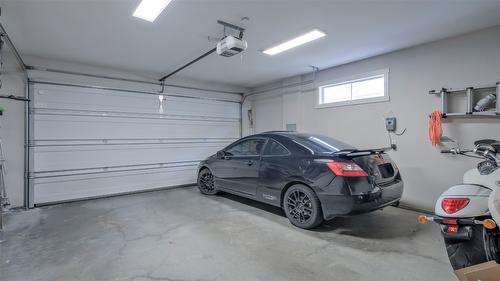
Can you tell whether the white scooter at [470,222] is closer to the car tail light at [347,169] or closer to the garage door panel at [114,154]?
the car tail light at [347,169]

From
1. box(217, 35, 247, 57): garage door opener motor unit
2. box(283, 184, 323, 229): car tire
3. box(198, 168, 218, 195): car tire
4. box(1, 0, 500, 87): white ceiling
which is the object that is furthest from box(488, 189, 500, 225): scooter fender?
box(198, 168, 218, 195): car tire

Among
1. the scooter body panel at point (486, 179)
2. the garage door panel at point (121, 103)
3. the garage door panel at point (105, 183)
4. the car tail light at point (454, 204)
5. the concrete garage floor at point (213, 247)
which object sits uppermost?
the garage door panel at point (121, 103)

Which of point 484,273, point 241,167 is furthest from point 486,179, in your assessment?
point 241,167

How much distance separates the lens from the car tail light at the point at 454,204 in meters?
1.76

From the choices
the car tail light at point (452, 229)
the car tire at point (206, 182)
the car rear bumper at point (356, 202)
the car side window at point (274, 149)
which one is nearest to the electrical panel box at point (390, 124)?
the car rear bumper at point (356, 202)

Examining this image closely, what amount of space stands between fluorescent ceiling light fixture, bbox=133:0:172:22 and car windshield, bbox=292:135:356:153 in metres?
2.36

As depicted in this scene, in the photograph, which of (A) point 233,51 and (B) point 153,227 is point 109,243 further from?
(A) point 233,51

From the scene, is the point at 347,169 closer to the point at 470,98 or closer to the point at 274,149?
the point at 274,149

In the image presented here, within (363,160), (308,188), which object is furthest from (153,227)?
(363,160)

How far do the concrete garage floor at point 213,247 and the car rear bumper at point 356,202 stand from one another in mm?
337

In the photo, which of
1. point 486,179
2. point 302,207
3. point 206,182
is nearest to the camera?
point 486,179

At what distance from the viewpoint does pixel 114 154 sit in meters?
5.31

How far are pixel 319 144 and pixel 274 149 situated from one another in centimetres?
68

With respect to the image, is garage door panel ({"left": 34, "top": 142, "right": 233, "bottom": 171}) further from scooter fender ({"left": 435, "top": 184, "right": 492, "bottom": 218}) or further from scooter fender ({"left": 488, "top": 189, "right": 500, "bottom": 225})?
scooter fender ({"left": 488, "top": 189, "right": 500, "bottom": 225})
